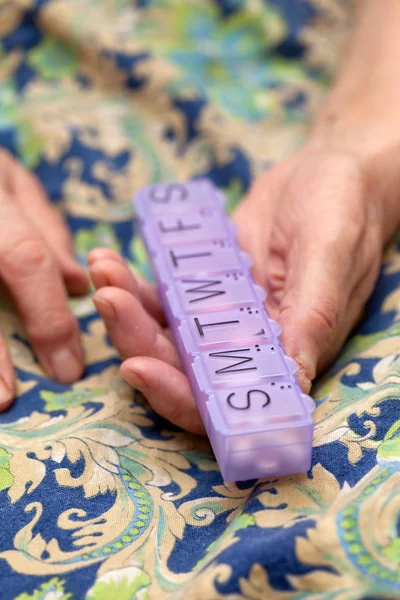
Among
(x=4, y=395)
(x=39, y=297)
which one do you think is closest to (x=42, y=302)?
(x=39, y=297)

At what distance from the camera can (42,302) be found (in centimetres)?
71

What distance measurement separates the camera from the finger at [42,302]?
Result: 27.5 inches

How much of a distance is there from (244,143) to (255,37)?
8.3 inches

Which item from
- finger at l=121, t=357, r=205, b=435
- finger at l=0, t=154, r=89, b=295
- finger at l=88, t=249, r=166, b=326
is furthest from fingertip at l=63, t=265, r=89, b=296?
finger at l=121, t=357, r=205, b=435

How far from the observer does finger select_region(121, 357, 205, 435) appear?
0.58m

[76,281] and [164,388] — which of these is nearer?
[164,388]

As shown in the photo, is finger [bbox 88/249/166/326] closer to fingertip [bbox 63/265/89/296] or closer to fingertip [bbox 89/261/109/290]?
fingertip [bbox 89/261/109/290]

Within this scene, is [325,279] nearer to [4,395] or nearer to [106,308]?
[106,308]

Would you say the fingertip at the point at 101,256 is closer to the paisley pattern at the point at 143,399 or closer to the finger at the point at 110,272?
the finger at the point at 110,272

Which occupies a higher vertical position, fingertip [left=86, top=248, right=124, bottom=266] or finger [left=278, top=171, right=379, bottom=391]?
fingertip [left=86, top=248, right=124, bottom=266]

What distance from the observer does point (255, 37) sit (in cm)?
107

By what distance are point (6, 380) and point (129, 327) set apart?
0.13m

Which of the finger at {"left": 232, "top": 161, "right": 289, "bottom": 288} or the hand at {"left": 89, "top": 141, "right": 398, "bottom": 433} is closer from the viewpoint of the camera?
the hand at {"left": 89, "top": 141, "right": 398, "bottom": 433}

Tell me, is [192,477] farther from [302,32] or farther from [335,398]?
[302,32]
